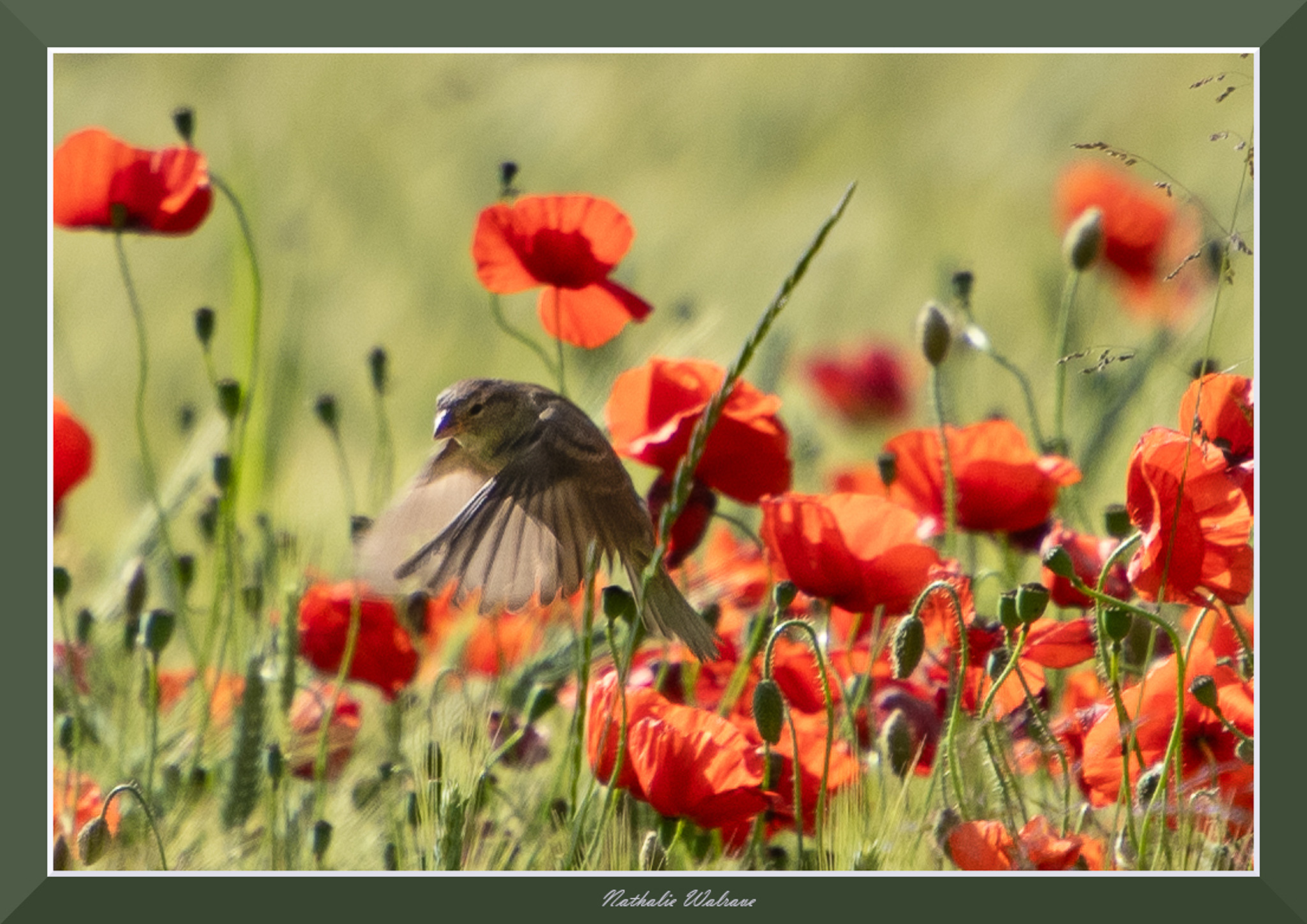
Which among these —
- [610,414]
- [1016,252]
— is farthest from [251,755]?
[1016,252]

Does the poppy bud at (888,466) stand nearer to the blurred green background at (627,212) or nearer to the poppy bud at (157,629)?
the blurred green background at (627,212)

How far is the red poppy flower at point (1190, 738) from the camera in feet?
2.89

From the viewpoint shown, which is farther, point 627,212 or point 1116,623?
point 627,212

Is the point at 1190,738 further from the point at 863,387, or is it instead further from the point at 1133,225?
the point at 863,387

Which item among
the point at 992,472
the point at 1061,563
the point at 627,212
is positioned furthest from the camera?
the point at 627,212

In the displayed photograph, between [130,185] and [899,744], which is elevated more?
[130,185]

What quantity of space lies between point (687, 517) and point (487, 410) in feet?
0.65

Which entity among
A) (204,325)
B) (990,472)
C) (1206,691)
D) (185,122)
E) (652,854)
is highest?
(185,122)

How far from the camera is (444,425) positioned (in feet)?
3.62

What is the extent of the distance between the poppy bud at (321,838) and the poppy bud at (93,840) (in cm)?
12

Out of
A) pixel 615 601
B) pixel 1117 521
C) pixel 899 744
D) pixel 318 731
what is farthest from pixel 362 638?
pixel 1117 521

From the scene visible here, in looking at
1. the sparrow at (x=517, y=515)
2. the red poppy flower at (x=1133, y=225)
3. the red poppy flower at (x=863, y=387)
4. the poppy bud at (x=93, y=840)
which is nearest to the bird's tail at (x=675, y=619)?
the sparrow at (x=517, y=515)

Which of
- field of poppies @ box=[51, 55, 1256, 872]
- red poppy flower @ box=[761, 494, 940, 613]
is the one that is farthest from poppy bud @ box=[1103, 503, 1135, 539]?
red poppy flower @ box=[761, 494, 940, 613]
